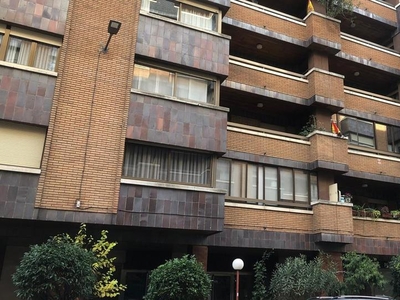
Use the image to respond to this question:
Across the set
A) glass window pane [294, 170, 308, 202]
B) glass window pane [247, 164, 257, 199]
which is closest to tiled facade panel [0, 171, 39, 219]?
glass window pane [247, 164, 257, 199]

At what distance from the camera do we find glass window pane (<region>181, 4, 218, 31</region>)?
14.4 m

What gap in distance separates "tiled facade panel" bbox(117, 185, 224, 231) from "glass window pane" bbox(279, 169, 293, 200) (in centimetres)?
418

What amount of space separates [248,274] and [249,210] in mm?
4059

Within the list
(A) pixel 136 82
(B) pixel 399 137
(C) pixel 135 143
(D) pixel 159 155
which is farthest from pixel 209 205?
(B) pixel 399 137

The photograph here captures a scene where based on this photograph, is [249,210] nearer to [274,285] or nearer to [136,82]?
[274,285]

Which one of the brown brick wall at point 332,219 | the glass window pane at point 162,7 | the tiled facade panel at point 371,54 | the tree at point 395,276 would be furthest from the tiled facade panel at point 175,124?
the tiled facade panel at point 371,54

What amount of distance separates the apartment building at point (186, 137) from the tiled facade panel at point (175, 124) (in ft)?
0.12

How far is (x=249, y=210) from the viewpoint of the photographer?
559 inches

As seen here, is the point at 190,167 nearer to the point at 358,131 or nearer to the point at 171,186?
the point at 171,186

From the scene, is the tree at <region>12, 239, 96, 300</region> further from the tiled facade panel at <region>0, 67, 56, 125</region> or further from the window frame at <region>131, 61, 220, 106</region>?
the window frame at <region>131, 61, 220, 106</region>

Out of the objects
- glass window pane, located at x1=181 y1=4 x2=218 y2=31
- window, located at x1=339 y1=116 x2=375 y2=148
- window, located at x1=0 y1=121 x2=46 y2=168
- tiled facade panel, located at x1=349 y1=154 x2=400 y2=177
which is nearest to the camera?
window, located at x1=0 y1=121 x2=46 y2=168

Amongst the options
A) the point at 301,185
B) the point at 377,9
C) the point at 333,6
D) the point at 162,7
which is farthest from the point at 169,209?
the point at 377,9

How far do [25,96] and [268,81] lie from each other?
10.2m

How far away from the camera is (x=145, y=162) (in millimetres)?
12305
